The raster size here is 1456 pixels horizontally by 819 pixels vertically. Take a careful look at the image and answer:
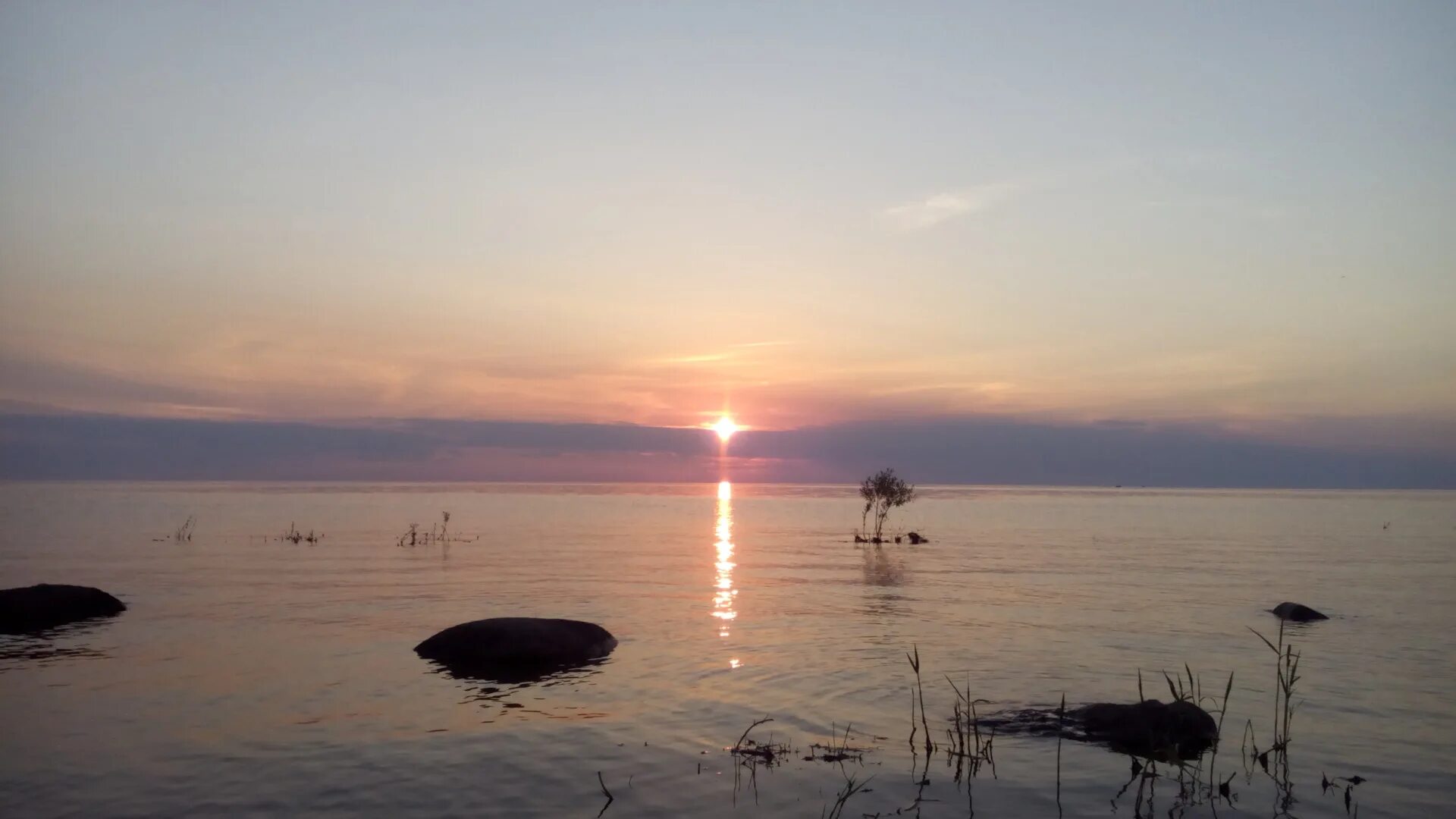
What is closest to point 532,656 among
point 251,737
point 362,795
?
point 251,737

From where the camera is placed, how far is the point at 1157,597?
1681 inches

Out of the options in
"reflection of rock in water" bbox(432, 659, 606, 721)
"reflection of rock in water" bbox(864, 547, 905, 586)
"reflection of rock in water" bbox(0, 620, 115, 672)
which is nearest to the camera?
"reflection of rock in water" bbox(432, 659, 606, 721)

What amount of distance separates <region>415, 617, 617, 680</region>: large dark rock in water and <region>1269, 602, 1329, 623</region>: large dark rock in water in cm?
2661

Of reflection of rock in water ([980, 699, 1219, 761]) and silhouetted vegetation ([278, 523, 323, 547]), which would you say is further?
silhouetted vegetation ([278, 523, 323, 547])

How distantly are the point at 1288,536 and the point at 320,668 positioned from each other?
311 ft

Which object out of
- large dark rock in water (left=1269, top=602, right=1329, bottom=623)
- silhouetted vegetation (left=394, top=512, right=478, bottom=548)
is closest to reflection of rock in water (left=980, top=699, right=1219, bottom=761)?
large dark rock in water (left=1269, top=602, right=1329, bottom=623)

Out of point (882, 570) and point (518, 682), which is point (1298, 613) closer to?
point (882, 570)

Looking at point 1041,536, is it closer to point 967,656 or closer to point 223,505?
point 967,656

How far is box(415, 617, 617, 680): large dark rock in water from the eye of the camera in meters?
24.7

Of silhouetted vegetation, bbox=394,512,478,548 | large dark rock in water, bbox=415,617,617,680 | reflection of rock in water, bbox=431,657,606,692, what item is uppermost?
large dark rock in water, bbox=415,617,617,680

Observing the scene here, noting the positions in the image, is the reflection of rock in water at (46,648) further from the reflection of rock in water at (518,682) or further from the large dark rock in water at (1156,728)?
the large dark rock in water at (1156,728)

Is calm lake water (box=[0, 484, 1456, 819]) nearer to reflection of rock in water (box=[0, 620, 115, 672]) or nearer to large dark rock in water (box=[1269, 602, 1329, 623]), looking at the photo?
reflection of rock in water (box=[0, 620, 115, 672])

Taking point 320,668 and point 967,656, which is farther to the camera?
point 967,656

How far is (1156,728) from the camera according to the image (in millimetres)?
17219
